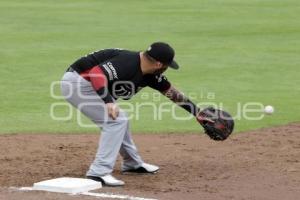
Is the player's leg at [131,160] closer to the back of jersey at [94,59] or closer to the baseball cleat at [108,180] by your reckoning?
the baseball cleat at [108,180]

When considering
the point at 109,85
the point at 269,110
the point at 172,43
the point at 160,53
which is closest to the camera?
the point at 160,53

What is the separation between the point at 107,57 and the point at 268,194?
2.19 metres

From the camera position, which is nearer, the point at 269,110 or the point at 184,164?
the point at 184,164

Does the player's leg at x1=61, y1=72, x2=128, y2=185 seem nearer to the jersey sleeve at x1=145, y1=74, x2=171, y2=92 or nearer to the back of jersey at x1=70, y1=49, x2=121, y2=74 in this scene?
the back of jersey at x1=70, y1=49, x2=121, y2=74

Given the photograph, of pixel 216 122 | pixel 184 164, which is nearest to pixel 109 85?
pixel 216 122

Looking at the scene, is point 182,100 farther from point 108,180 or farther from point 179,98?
point 108,180

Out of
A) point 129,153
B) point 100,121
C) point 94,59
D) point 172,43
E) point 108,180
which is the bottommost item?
point 108,180

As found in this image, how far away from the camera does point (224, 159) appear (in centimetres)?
953

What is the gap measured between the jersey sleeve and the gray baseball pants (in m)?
0.50

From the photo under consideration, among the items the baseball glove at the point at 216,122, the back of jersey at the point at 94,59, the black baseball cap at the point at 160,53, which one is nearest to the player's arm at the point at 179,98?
the baseball glove at the point at 216,122

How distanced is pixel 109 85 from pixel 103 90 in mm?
242

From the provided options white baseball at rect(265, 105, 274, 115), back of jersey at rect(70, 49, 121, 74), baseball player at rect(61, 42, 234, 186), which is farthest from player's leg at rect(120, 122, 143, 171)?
white baseball at rect(265, 105, 274, 115)

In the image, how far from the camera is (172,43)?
67.5 feet

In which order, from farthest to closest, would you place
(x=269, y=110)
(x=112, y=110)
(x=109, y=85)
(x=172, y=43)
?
(x=172, y=43) < (x=269, y=110) < (x=109, y=85) < (x=112, y=110)
